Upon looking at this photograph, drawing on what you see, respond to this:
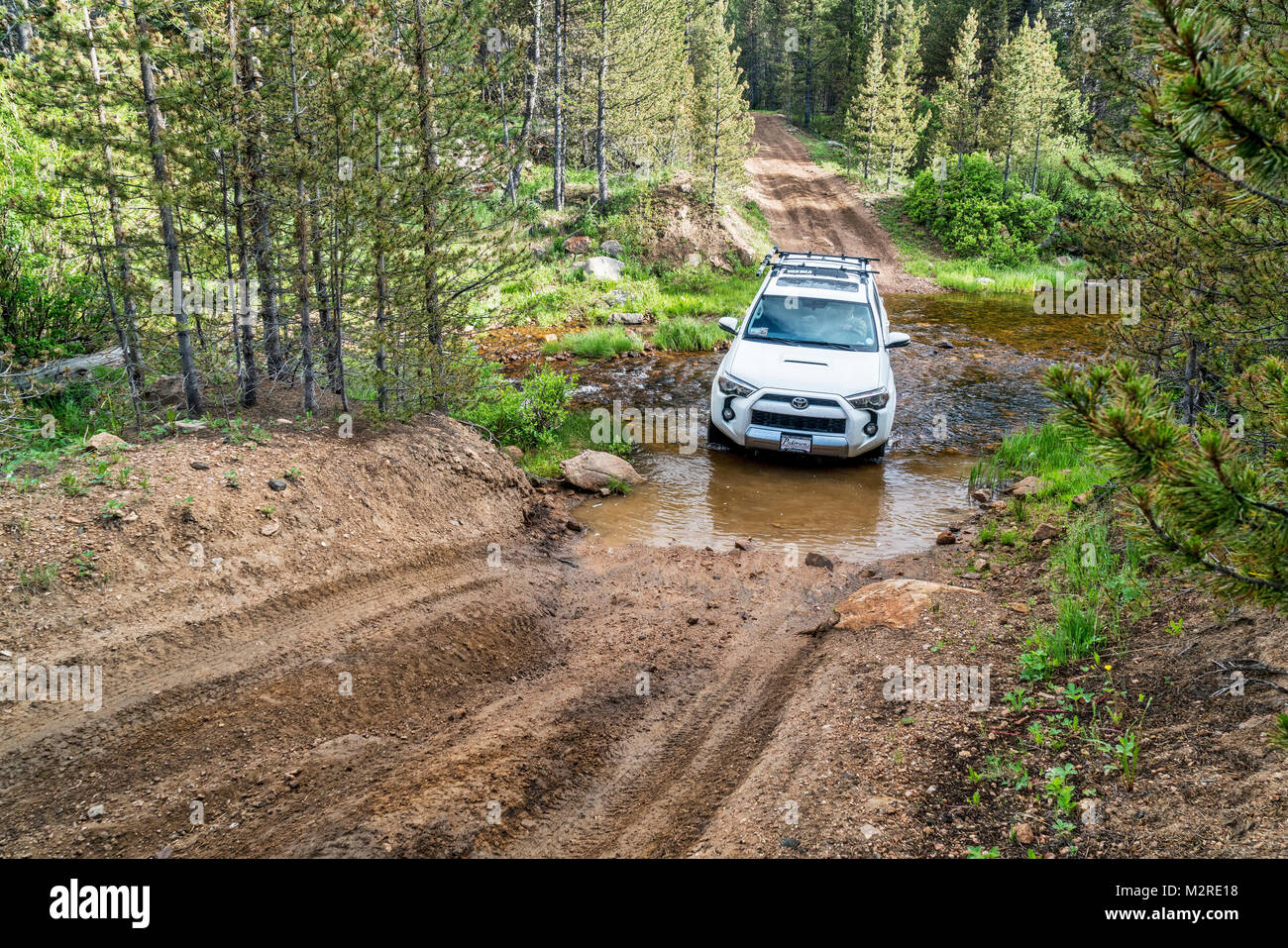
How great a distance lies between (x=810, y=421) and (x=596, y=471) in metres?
2.84

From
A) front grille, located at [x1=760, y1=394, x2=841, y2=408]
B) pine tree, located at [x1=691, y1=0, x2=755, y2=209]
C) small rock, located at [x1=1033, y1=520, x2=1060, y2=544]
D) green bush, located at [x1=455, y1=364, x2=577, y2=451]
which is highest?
pine tree, located at [x1=691, y1=0, x2=755, y2=209]

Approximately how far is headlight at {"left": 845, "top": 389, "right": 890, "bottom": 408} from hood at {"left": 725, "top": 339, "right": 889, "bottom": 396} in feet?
0.21

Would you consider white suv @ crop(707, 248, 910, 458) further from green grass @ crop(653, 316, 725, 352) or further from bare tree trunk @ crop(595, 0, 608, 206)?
bare tree trunk @ crop(595, 0, 608, 206)

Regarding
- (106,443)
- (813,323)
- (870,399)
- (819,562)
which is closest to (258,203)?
(106,443)

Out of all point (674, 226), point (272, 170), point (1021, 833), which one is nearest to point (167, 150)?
point (272, 170)

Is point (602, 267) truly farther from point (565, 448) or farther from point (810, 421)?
point (810, 421)

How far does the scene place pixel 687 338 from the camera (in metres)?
18.7

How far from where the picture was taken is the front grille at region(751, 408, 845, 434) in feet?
→ 32.3

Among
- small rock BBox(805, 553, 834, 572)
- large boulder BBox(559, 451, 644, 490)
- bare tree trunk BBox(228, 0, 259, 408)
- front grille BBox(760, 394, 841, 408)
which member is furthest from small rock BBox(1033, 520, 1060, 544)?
bare tree trunk BBox(228, 0, 259, 408)

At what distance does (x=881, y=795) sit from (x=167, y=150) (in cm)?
767

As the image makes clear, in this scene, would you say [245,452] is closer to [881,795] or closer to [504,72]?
[504,72]

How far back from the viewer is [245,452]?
7.27m

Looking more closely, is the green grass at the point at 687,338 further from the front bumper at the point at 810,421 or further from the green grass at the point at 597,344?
the front bumper at the point at 810,421

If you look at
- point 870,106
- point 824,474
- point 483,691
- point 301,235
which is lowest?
point 483,691
